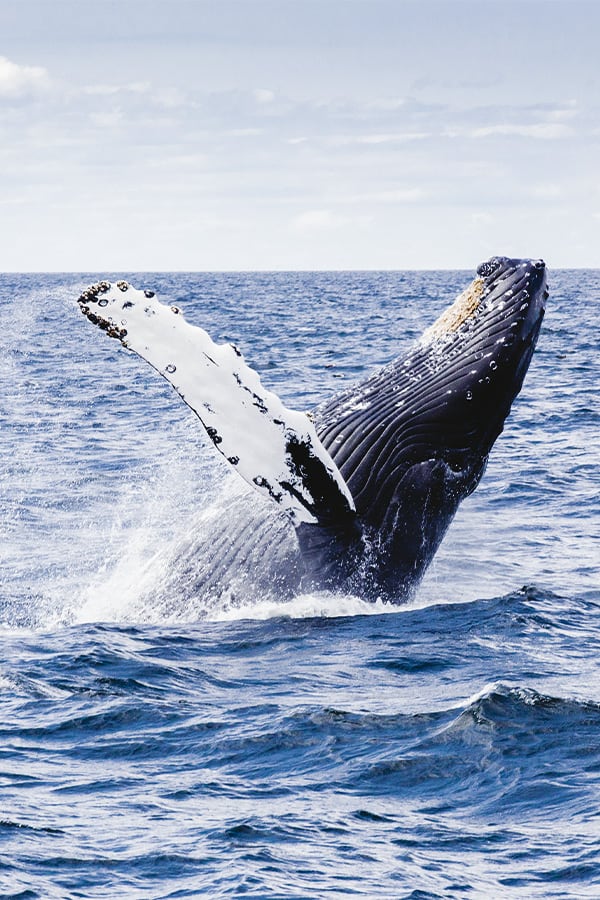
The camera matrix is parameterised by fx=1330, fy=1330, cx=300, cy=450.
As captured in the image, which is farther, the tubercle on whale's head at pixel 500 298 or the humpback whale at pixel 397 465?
the tubercle on whale's head at pixel 500 298

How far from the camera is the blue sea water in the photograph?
6016 millimetres

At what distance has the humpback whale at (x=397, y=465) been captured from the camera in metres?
9.46

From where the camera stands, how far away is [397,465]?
9.62m

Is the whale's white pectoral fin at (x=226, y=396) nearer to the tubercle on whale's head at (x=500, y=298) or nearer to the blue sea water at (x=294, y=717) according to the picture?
the blue sea water at (x=294, y=717)

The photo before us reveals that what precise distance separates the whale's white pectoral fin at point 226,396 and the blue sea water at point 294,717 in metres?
0.42

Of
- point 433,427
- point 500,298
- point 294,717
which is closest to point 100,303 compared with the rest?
point 294,717

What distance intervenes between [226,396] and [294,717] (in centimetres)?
198

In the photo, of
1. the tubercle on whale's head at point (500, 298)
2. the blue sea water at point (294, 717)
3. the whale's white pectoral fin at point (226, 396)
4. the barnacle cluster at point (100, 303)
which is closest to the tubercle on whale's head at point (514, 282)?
the tubercle on whale's head at point (500, 298)

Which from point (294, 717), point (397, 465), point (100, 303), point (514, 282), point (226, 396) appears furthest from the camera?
point (514, 282)

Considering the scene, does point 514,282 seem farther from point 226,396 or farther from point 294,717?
point 294,717

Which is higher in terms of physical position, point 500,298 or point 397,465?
point 500,298

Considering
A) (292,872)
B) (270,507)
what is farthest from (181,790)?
(270,507)

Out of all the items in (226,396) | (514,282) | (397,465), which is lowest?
(397,465)

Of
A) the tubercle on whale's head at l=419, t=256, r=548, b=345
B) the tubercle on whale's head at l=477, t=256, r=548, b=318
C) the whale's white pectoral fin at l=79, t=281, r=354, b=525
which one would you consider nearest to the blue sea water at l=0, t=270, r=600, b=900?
the whale's white pectoral fin at l=79, t=281, r=354, b=525
